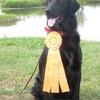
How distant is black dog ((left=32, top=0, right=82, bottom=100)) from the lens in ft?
13.0

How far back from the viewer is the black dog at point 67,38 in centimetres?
396

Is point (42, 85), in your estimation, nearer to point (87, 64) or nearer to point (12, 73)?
point (12, 73)

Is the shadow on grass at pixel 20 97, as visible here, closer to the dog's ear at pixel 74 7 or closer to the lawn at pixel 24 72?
the lawn at pixel 24 72

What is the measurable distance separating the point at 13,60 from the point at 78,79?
9.70 ft

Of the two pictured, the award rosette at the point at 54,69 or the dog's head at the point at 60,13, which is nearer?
the dog's head at the point at 60,13

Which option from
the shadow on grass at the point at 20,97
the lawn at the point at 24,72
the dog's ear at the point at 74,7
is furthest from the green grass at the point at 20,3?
the dog's ear at the point at 74,7

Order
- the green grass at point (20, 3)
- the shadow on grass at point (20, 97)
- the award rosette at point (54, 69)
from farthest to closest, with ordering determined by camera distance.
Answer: the green grass at point (20, 3)
the shadow on grass at point (20, 97)
the award rosette at point (54, 69)

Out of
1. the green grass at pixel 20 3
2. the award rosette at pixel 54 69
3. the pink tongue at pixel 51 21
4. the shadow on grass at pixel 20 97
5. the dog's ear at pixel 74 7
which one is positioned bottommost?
the green grass at pixel 20 3

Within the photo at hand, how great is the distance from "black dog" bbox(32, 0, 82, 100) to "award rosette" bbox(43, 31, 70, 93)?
5 centimetres

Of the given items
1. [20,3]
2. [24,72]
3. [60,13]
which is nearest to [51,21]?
[60,13]

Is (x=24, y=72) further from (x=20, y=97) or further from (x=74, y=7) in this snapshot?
(x=74, y=7)

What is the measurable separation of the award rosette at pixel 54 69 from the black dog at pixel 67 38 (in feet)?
0.17

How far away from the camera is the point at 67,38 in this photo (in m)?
4.01

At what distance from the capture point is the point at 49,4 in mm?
Answer: 4117
